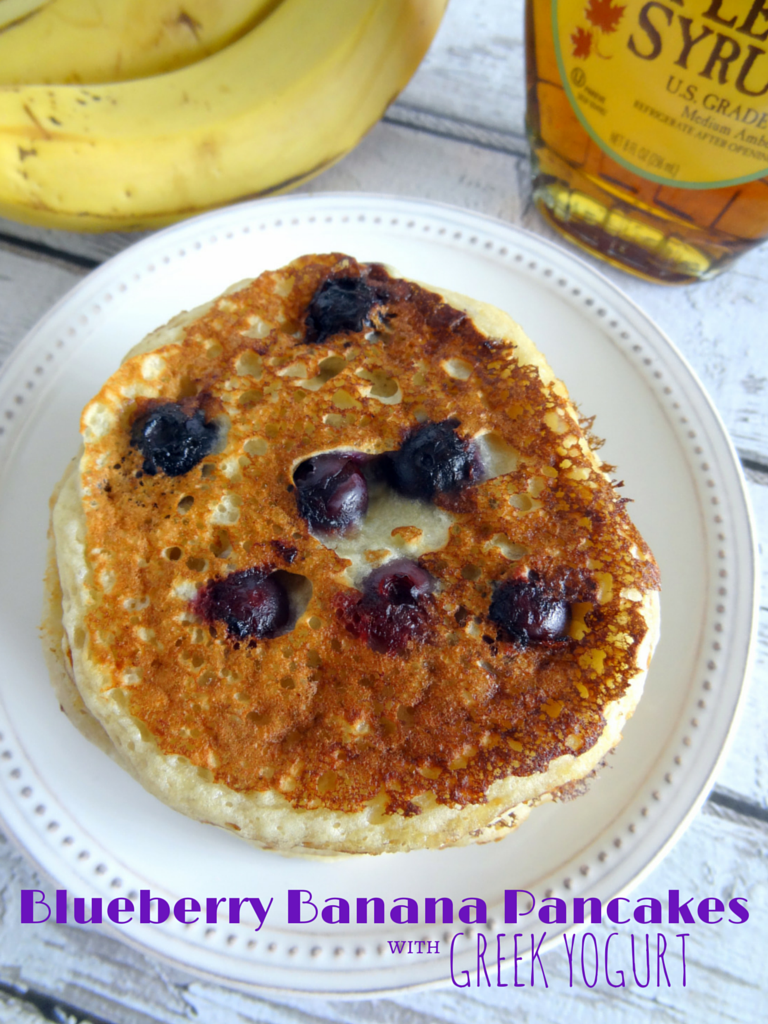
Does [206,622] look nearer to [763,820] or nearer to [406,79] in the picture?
[763,820]

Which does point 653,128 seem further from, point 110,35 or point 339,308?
point 110,35

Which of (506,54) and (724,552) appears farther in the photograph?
(506,54)

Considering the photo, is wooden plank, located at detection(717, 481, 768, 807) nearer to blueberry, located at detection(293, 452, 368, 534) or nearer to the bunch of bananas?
blueberry, located at detection(293, 452, 368, 534)

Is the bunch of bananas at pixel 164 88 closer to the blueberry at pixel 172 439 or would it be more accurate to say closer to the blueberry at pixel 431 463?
the blueberry at pixel 172 439

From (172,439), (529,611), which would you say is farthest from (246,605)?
(529,611)

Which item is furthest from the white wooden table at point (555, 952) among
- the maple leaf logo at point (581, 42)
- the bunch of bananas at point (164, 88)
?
the maple leaf logo at point (581, 42)

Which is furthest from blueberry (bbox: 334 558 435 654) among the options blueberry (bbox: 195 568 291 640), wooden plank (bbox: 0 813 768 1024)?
wooden plank (bbox: 0 813 768 1024)

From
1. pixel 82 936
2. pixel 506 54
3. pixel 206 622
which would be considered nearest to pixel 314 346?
pixel 206 622

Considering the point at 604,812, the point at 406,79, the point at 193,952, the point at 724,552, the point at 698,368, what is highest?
the point at 406,79
